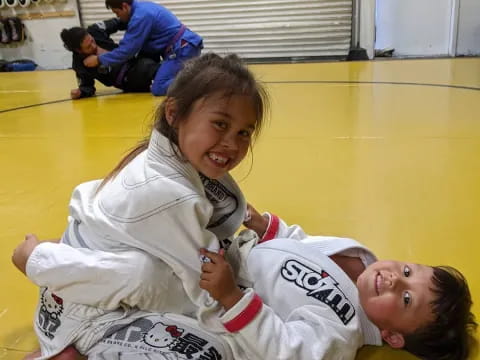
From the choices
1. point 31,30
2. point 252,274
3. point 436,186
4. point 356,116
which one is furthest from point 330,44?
point 252,274

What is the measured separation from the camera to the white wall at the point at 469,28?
532 cm

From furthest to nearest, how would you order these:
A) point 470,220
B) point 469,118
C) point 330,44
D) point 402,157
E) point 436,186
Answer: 1. point 330,44
2. point 469,118
3. point 402,157
4. point 436,186
5. point 470,220

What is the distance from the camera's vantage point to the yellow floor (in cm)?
136

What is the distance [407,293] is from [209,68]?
551 millimetres

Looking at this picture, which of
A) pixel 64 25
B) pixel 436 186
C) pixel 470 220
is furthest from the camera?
pixel 64 25

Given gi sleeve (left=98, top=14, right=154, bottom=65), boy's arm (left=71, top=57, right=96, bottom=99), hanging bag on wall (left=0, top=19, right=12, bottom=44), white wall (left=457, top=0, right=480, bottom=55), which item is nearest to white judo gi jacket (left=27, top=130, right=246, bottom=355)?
gi sleeve (left=98, top=14, right=154, bottom=65)

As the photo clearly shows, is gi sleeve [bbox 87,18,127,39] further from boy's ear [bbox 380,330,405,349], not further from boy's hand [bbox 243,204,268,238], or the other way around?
boy's ear [bbox 380,330,405,349]

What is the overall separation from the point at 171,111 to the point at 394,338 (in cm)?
60

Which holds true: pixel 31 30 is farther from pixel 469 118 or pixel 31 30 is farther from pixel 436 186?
pixel 436 186

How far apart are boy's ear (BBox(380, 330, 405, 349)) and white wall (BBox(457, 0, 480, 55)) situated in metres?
5.23

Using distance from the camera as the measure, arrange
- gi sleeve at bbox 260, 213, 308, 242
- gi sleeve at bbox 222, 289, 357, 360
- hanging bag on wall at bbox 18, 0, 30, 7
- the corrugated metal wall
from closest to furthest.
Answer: gi sleeve at bbox 222, 289, 357, 360
gi sleeve at bbox 260, 213, 308, 242
the corrugated metal wall
hanging bag on wall at bbox 18, 0, 30, 7

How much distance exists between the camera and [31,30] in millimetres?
6398

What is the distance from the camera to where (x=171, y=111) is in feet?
3.16

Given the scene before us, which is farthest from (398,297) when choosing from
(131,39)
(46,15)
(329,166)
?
(46,15)
